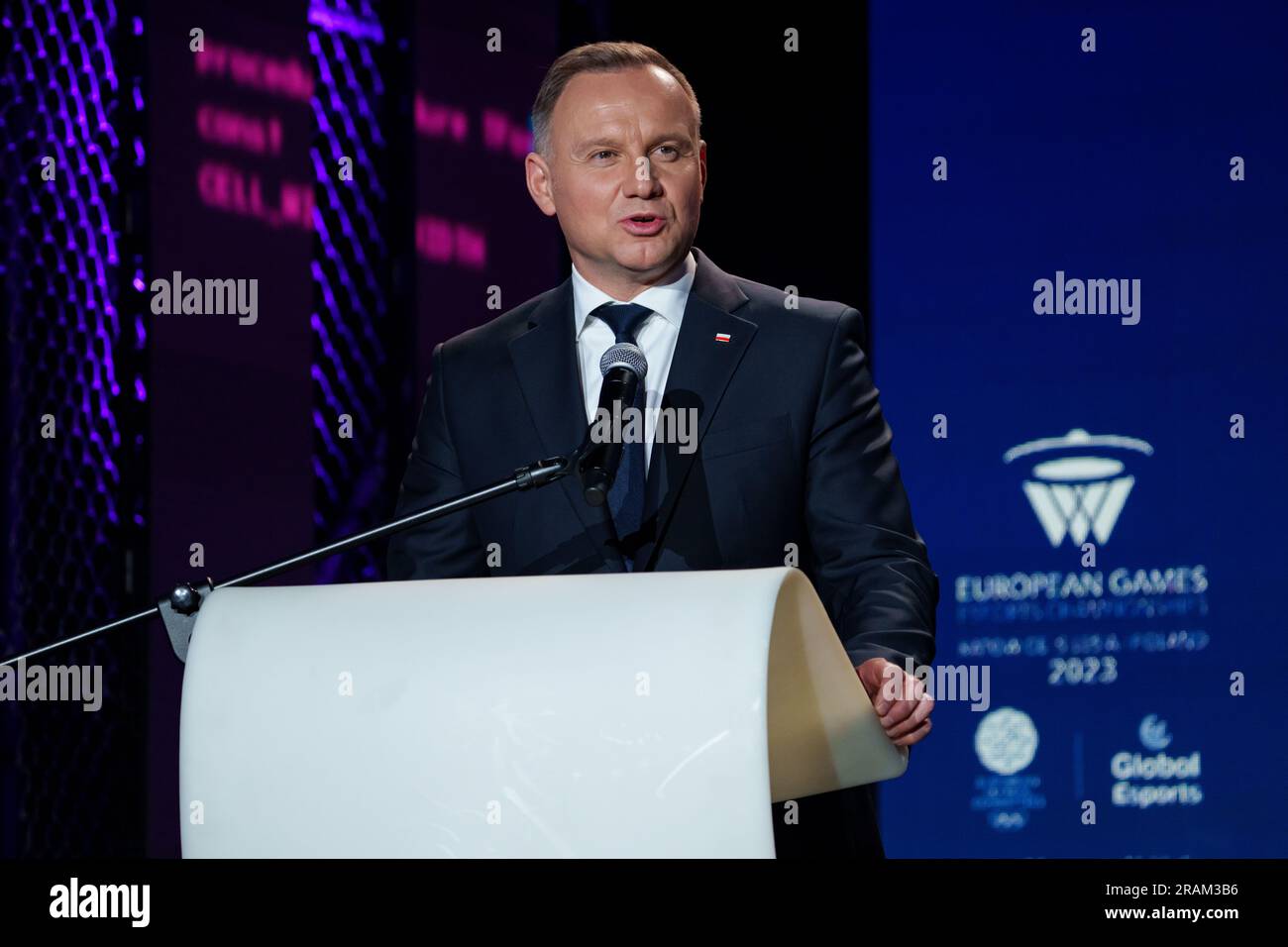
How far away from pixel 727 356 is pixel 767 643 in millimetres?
823

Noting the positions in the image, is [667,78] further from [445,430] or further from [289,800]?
[289,800]

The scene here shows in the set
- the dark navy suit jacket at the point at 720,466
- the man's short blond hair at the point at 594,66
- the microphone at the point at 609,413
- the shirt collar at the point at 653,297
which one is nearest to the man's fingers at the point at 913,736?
the dark navy suit jacket at the point at 720,466

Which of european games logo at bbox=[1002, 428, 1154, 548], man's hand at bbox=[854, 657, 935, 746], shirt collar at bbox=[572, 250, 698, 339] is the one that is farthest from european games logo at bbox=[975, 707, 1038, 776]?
man's hand at bbox=[854, 657, 935, 746]

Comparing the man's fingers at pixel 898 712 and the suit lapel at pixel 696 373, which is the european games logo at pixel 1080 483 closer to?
the suit lapel at pixel 696 373

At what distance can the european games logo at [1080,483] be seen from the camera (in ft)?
12.7

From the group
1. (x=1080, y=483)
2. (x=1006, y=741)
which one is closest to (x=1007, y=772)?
(x=1006, y=741)

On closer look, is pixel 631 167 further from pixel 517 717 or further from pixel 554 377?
pixel 517 717

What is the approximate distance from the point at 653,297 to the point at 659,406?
159mm

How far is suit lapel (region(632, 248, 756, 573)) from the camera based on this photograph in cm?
186

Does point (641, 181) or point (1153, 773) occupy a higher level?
point (641, 181)

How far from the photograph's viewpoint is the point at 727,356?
A: 6.40 ft

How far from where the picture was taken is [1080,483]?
388 centimetres
